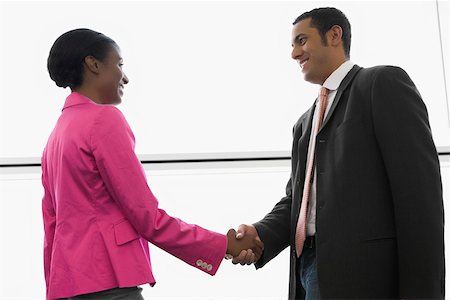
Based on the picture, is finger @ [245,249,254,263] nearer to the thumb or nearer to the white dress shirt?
the thumb

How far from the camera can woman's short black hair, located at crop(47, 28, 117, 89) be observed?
1931 mm

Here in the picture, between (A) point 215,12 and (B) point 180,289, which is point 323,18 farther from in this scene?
(B) point 180,289

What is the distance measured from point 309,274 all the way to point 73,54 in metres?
0.91

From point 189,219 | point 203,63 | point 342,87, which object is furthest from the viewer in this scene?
point 203,63

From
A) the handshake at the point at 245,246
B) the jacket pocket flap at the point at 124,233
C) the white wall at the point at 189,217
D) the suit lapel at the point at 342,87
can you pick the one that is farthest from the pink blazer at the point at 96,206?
the white wall at the point at 189,217

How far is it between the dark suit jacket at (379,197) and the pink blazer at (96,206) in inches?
19.2

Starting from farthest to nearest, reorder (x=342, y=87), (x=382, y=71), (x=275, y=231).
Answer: (x=275, y=231) → (x=342, y=87) → (x=382, y=71)

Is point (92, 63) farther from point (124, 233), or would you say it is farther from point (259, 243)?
point (259, 243)

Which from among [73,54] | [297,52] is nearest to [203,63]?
[297,52]

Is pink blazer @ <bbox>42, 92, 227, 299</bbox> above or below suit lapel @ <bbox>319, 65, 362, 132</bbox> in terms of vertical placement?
below

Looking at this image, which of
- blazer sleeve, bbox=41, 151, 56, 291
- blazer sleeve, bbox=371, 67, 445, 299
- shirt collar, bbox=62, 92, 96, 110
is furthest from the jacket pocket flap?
blazer sleeve, bbox=371, 67, 445, 299

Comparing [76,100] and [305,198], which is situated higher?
[76,100]

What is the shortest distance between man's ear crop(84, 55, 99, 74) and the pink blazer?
0.10 metres

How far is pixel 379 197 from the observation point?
1.80 metres
